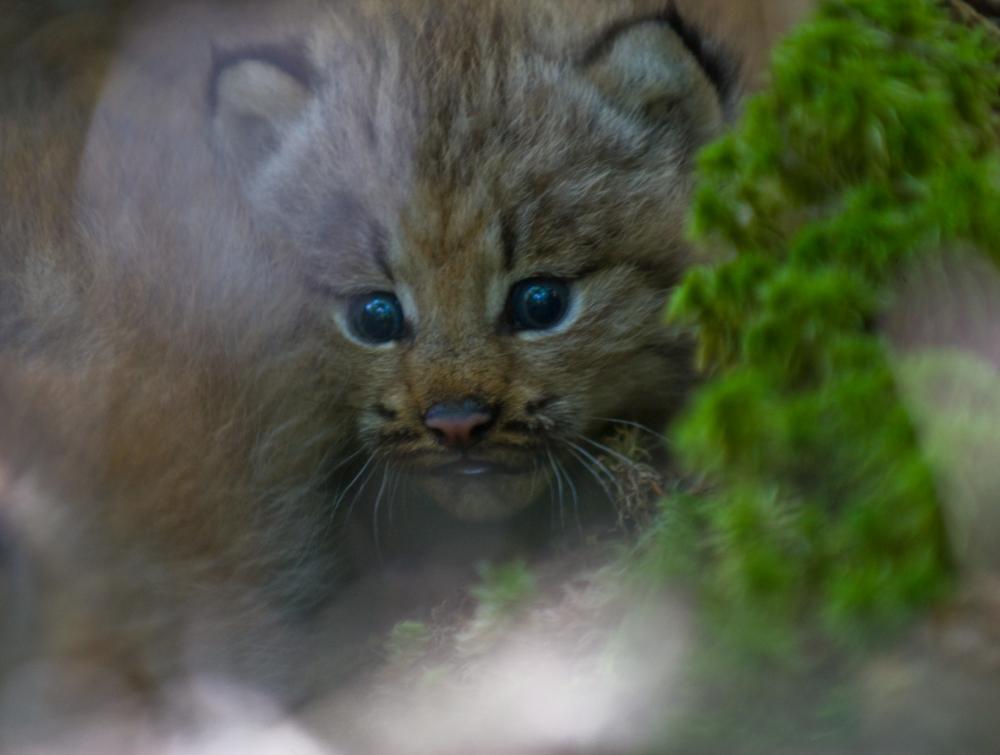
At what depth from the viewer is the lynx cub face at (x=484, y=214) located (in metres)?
1.72

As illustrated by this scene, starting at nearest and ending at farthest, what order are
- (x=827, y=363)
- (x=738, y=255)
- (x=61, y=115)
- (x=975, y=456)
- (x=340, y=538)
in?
(x=975, y=456)
(x=827, y=363)
(x=738, y=255)
(x=340, y=538)
(x=61, y=115)

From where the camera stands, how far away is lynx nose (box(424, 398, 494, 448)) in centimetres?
164

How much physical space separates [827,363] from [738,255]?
22 centimetres

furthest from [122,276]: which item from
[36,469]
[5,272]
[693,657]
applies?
[693,657]

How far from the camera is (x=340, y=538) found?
177cm

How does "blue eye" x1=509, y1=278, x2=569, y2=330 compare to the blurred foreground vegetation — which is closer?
the blurred foreground vegetation

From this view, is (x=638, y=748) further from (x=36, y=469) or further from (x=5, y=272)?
(x=5, y=272)

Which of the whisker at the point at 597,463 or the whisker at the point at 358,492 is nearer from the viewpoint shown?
the whisker at the point at 597,463

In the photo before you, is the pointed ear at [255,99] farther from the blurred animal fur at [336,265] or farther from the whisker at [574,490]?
the whisker at [574,490]

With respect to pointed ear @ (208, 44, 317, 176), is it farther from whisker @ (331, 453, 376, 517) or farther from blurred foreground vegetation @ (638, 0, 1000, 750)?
blurred foreground vegetation @ (638, 0, 1000, 750)

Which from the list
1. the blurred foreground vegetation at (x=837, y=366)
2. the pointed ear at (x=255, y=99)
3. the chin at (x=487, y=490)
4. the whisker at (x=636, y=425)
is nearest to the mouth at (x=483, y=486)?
the chin at (x=487, y=490)

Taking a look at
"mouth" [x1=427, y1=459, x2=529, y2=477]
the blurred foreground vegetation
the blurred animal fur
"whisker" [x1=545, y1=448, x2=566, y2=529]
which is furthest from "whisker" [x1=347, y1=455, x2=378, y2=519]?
the blurred foreground vegetation

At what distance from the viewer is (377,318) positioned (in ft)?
5.91

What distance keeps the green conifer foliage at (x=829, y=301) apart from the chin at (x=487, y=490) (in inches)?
15.2
